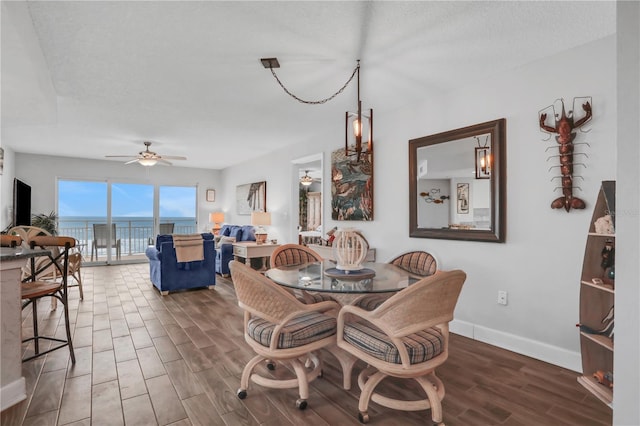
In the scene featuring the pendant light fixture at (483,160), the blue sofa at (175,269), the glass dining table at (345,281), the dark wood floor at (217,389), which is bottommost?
the dark wood floor at (217,389)

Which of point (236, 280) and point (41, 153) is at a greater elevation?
point (41, 153)

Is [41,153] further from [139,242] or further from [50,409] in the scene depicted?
[50,409]

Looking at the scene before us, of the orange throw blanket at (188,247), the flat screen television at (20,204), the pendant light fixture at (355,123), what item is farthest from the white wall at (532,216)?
the flat screen television at (20,204)

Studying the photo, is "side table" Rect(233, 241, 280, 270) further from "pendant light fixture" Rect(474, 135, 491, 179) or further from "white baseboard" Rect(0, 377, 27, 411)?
"pendant light fixture" Rect(474, 135, 491, 179)

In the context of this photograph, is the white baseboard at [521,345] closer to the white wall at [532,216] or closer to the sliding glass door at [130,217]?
the white wall at [532,216]

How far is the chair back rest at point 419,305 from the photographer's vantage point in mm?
1590

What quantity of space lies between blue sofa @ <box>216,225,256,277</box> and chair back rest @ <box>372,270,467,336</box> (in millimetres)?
3890

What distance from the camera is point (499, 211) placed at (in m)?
2.79

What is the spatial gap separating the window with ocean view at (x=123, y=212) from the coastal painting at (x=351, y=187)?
5319mm

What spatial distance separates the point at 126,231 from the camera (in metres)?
8.07

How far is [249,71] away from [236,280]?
1922mm

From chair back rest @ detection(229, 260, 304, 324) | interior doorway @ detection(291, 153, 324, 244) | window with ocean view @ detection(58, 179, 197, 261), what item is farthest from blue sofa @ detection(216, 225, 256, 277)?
chair back rest @ detection(229, 260, 304, 324)

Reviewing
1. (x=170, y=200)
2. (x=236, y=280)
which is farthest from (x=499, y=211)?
(x=170, y=200)

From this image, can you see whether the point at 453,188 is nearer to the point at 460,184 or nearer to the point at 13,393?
the point at 460,184
